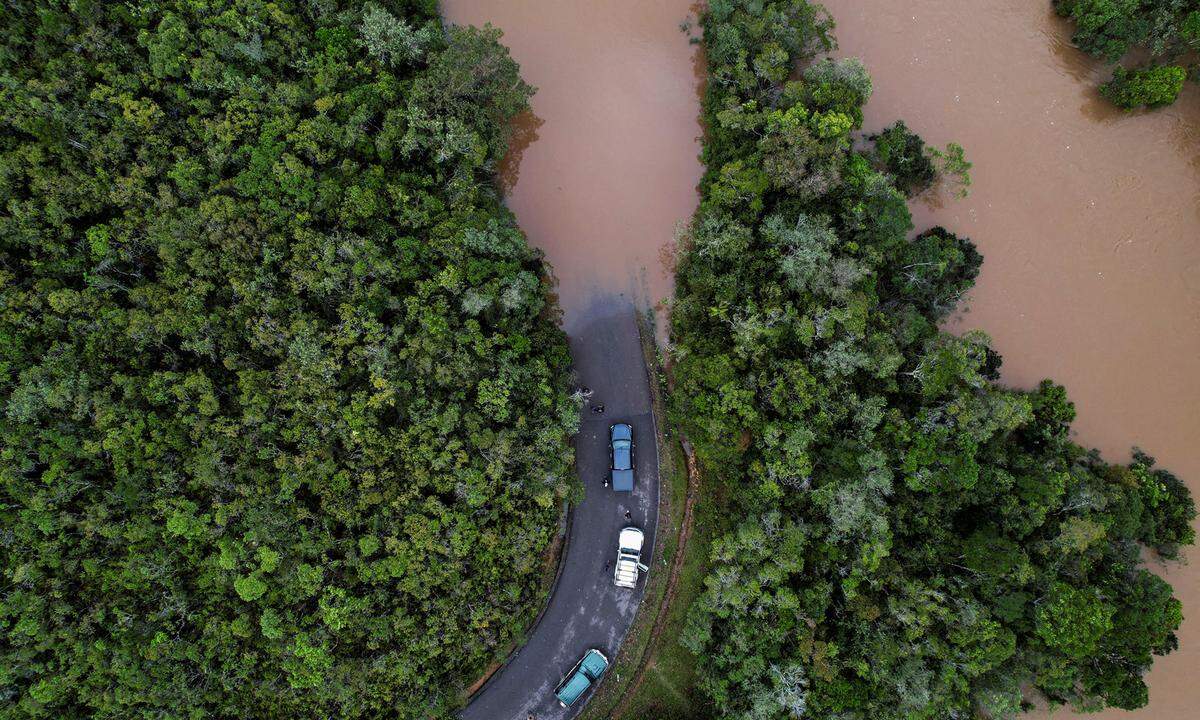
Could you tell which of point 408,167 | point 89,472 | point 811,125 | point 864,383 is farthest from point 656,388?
point 89,472

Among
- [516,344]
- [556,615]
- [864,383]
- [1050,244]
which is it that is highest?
[1050,244]

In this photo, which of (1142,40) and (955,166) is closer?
(955,166)

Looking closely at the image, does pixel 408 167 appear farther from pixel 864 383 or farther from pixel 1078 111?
pixel 1078 111

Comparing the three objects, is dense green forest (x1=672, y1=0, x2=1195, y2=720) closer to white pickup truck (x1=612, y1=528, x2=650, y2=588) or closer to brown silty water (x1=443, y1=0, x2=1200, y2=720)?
white pickup truck (x1=612, y1=528, x2=650, y2=588)

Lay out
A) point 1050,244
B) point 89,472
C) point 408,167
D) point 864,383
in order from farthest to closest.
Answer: point 1050,244 → point 408,167 → point 864,383 → point 89,472

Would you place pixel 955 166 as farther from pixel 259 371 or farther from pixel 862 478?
pixel 259 371

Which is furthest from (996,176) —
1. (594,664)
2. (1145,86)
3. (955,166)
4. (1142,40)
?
(594,664)
